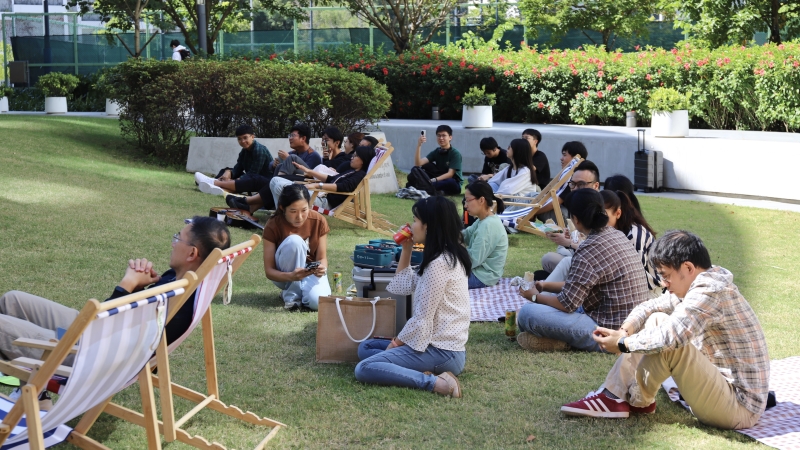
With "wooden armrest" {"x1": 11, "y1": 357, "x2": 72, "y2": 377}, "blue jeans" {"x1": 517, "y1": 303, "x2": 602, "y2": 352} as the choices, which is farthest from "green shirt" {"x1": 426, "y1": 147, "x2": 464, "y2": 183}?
"wooden armrest" {"x1": 11, "y1": 357, "x2": 72, "y2": 377}

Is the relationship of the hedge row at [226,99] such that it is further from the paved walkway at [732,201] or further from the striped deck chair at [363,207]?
the paved walkway at [732,201]

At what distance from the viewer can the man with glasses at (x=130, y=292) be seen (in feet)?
13.0

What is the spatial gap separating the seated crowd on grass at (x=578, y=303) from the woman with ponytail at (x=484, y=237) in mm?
15

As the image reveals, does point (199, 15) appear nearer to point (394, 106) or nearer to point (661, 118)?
point (394, 106)

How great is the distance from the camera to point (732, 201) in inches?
486

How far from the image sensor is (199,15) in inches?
657

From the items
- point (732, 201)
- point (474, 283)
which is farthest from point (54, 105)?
point (474, 283)

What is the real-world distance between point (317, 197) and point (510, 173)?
2.28 meters

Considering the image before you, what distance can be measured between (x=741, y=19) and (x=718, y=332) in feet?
53.6

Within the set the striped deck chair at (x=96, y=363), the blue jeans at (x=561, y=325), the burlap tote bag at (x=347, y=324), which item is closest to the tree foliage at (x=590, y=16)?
the blue jeans at (x=561, y=325)

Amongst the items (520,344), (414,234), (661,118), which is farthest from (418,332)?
(661,118)

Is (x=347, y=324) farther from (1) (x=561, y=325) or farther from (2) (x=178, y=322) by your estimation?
(2) (x=178, y=322)

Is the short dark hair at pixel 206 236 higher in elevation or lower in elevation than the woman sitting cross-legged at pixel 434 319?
higher

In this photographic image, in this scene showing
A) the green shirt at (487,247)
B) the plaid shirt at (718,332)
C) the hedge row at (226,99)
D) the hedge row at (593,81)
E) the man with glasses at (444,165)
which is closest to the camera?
the plaid shirt at (718,332)
